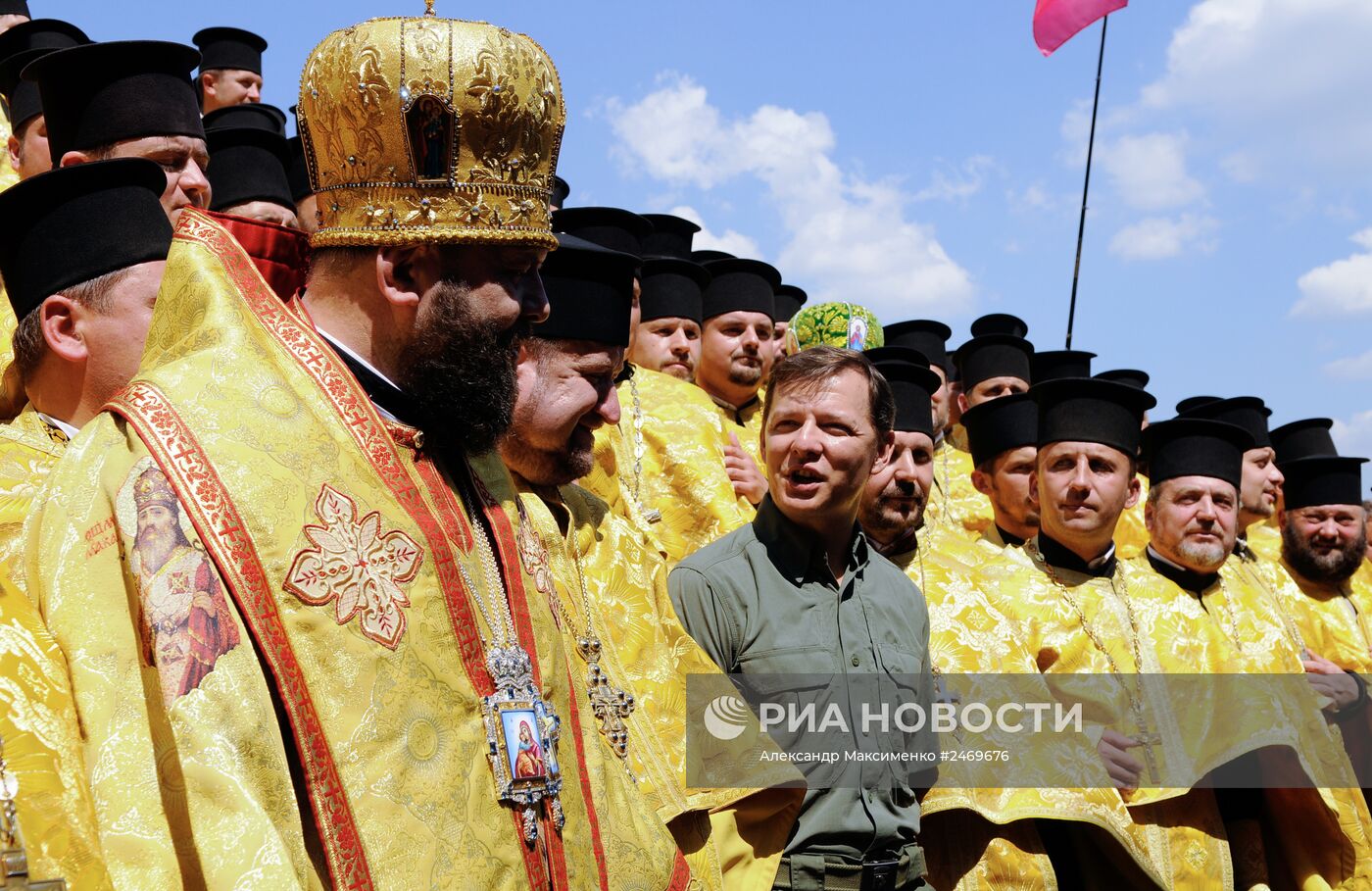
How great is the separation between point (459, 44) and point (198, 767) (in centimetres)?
140

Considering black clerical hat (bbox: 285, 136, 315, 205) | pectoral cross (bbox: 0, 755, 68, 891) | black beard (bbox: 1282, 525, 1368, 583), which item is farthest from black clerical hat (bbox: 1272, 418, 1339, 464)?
pectoral cross (bbox: 0, 755, 68, 891)

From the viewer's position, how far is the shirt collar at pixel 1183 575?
6.35m

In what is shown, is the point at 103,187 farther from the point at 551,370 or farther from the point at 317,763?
the point at 317,763

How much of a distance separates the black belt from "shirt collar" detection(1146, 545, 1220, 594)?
2.69 m

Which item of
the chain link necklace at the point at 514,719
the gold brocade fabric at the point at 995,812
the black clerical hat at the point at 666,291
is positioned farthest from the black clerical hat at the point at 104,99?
the gold brocade fabric at the point at 995,812

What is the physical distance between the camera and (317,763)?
218 cm

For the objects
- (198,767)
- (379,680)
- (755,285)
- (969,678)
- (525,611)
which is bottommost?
(198,767)

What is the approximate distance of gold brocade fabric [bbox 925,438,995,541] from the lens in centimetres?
791

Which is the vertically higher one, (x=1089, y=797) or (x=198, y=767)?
(x=1089, y=797)

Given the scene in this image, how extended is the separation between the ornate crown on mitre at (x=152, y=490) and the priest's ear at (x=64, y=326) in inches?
43.8

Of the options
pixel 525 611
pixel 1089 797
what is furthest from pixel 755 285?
pixel 525 611

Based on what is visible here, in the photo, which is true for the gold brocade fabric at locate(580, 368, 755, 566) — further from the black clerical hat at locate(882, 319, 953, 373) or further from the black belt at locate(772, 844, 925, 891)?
the black clerical hat at locate(882, 319, 953, 373)

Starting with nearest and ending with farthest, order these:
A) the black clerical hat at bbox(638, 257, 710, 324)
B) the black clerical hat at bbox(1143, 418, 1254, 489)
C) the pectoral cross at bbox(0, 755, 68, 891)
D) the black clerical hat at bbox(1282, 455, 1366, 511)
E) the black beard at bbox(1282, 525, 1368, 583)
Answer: the pectoral cross at bbox(0, 755, 68, 891) → the black clerical hat at bbox(1143, 418, 1254, 489) → the black clerical hat at bbox(638, 257, 710, 324) → the black beard at bbox(1282, 525, 1368, 583) → the black clerical hat at bbox(1282, 455, 1366, 511)

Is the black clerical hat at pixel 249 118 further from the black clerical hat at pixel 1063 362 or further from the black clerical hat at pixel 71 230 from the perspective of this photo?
the black clerical hat at pixel 1063 362
